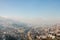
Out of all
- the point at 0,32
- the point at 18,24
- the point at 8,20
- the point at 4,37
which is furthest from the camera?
the point at 8,20

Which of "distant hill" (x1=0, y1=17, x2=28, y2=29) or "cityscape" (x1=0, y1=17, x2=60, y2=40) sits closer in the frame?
"cityscape" (x1=0, y1=17, x2=60, y2=40)

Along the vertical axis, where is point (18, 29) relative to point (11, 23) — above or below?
below

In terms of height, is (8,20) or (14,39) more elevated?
(8,20)

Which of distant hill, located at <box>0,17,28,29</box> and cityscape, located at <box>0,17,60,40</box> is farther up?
distant hill, located at <box>0,17,28,29</box>

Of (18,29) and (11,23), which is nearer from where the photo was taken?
(18,29)

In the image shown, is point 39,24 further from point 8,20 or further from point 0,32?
point 0,32

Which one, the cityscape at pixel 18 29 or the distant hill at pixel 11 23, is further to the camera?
the distant hill at pixel 11 23

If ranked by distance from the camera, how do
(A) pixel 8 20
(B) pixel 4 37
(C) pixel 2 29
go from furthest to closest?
(A) pixel 8 20 → (C) pixel 2 29 → (B) pixel 4 37

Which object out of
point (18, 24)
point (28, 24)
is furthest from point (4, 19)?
point (28, 24)

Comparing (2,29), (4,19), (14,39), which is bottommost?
(14,39)

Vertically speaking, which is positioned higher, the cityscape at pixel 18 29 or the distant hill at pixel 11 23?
the distant hill at pixel 11 23

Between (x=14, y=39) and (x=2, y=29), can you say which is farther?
(x=2, y=29)
